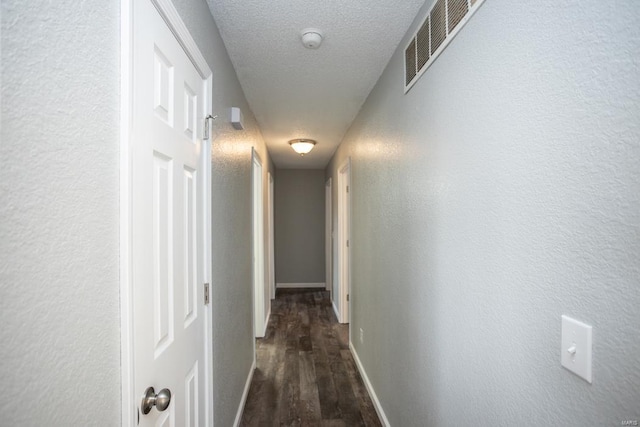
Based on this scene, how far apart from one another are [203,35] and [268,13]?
0.34 m

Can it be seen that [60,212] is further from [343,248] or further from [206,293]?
[343,248]

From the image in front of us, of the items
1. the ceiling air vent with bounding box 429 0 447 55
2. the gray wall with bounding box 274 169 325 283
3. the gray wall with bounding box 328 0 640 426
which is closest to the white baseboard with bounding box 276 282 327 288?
the gray wall with bounding box 274 169 325 283

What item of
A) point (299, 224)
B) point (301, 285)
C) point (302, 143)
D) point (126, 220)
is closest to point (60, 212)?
point (126, 220)

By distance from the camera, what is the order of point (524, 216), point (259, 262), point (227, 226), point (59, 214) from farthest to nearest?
point (259, 262)
point (227, 226)
point (524, 216)
point (59, 214)

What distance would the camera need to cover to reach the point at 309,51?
1.92 m

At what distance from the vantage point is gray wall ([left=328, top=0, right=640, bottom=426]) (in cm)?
60

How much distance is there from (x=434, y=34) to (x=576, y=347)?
123cm

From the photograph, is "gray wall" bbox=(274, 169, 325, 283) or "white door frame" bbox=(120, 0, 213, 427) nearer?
"white door frame" bbox=(120, 0, 213, 427)

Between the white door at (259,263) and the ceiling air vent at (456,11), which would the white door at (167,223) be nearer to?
the ceiling air vent at (456,11)

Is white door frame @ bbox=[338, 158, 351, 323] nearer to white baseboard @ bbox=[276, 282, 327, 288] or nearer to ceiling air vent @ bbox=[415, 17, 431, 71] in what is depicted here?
white baseboard @ bbox=[276, 282, 327, 288]

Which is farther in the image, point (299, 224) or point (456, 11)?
point (299, 224)

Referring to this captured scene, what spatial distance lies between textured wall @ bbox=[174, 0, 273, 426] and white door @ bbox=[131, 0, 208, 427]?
0.19m

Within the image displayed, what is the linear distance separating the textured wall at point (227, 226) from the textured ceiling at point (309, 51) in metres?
0.14

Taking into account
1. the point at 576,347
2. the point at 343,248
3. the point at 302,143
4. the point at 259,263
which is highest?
the point at 302,143
